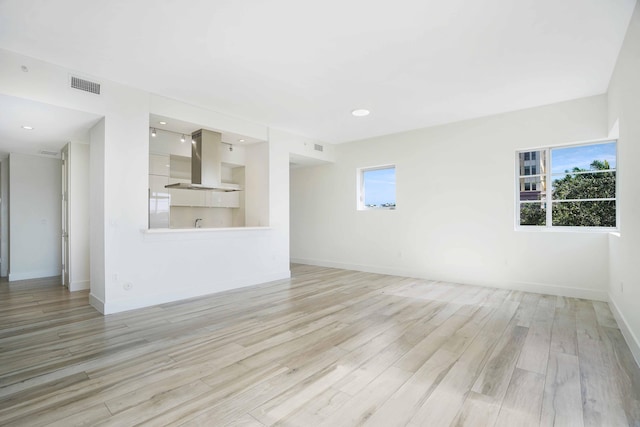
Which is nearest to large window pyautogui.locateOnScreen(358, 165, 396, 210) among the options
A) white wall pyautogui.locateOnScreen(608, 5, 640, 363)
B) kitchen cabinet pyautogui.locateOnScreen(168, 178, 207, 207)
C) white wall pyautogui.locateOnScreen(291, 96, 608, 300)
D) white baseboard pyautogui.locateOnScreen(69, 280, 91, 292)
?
white wall pyautogui.locateOnScreen(291, 96, 608, 300)

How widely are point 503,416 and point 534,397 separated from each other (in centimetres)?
37

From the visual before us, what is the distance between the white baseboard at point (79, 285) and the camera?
4996mm

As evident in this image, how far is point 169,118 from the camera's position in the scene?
4441 millimetres

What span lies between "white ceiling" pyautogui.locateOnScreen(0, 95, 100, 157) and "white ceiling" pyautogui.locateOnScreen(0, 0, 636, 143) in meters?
0.54

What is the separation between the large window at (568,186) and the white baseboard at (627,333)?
136 centimetres

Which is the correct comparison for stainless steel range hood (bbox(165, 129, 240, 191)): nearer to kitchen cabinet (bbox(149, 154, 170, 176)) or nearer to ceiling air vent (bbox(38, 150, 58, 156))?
kitchen cabinet (bbox(149, 154, 170, 176))

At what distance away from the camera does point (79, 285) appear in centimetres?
509

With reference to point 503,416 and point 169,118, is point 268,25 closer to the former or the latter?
point 169,118

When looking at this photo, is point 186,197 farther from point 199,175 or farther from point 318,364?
point 318,364

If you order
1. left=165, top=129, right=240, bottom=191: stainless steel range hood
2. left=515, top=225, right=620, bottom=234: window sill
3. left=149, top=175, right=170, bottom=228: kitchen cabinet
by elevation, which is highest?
left=165, top=129, right=240, bottom=191: stainless steel range hood

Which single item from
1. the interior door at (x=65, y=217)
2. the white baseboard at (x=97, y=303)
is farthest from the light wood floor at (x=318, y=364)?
the interior door at (x=65, y=217)

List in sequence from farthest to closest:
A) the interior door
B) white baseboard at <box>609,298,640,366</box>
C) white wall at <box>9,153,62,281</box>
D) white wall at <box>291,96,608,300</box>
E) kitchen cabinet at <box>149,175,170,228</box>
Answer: white wall at <box>9,153,62,281</box> → kitchen cabinet at <box>149,175,170,228</box> → the interior door → white wall at <box>291,96,608,300</box> → white baseboard at <box>609,298,640,366</box>

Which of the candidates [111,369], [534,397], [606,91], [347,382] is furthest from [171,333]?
[606,91]

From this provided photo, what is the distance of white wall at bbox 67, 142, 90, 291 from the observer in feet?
16.6
